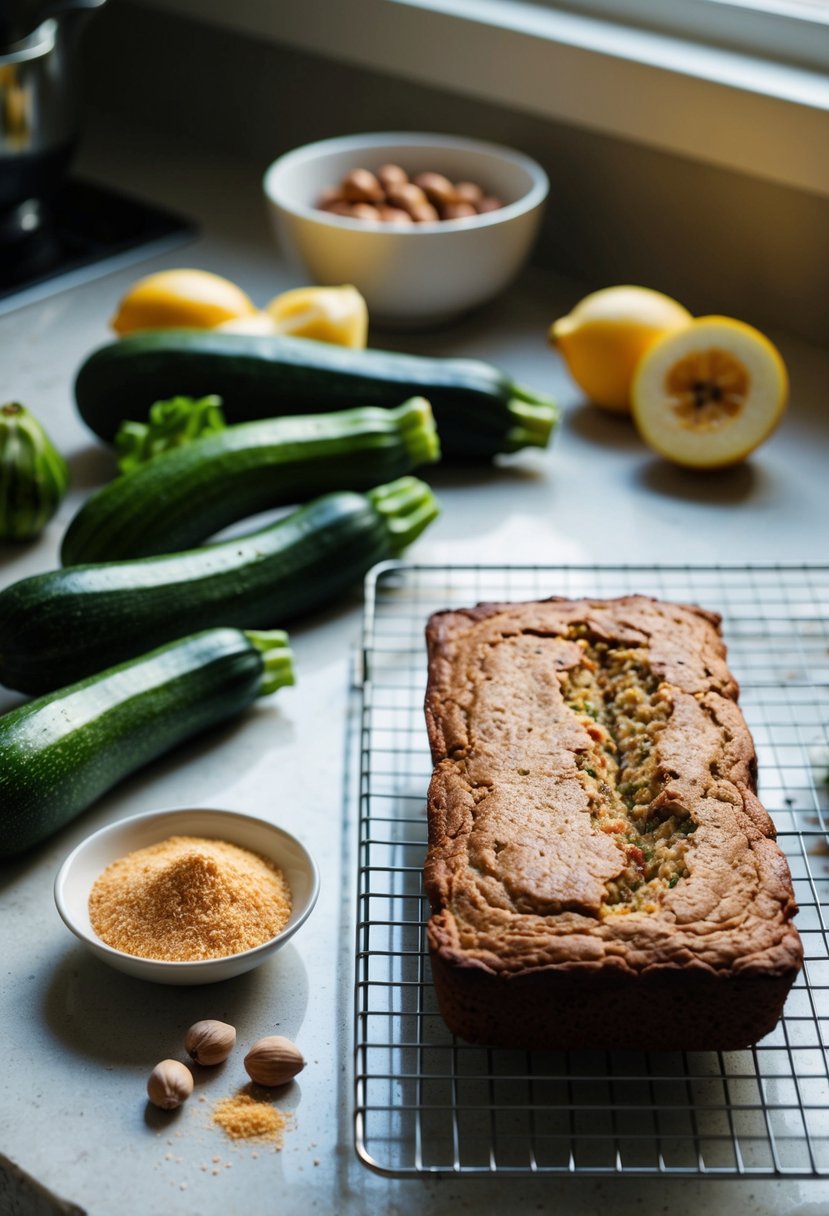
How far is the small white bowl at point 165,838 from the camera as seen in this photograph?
1.08m

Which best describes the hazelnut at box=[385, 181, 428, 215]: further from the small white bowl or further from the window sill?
the small white bowl

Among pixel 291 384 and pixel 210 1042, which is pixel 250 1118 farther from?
pixel 291 384

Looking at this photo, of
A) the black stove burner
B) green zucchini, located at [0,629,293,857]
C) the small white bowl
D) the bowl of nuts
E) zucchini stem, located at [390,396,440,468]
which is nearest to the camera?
the small white bowl

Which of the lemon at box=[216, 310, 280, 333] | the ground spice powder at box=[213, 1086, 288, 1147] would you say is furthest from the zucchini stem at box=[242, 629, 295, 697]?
the lemon at box=[216, 310, 280, 333]

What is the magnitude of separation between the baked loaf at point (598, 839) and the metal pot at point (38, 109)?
48.0 inches

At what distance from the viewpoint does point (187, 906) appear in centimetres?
112

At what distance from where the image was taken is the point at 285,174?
2.14 metres

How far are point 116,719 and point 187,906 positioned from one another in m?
0.24

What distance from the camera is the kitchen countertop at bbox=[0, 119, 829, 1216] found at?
3.16 feet

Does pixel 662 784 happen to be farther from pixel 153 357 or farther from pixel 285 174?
pixel 285 174

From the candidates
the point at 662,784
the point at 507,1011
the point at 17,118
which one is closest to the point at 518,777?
the point at 662,784

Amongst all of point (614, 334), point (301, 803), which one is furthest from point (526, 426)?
point (301, 803)

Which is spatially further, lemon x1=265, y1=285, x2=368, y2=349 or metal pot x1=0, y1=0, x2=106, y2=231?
metal pot x1=0, y1=0, x2=106, y2=231

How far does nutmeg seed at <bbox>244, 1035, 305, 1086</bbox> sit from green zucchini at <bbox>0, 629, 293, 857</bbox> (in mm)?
325
